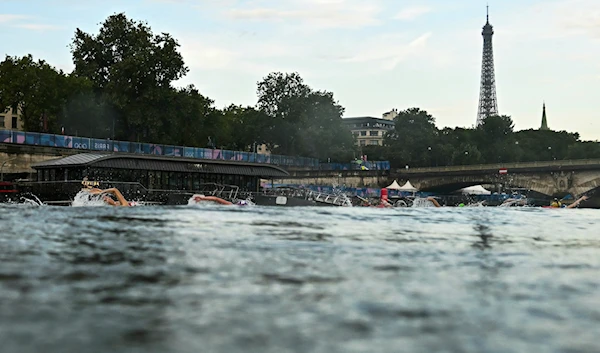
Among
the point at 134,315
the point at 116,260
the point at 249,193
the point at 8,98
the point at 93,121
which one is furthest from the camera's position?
the point at 93,121

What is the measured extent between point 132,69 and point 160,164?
25716 mm

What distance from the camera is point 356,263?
8.55 m

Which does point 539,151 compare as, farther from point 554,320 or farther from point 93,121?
point 554,320

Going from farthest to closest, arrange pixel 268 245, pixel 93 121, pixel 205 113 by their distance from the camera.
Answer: pixel 205 113
pixel 93 121
pixel 268 245

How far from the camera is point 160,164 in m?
51.8

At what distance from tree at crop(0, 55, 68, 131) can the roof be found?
824 inches

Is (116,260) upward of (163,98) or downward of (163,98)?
downward

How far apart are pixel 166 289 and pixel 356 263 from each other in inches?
116

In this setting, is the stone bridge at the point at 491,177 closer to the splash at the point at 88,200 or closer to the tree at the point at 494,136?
the tree at the point at 494,136

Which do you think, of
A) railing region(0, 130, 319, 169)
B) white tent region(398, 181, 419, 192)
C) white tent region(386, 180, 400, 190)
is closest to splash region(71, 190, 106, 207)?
railing region(0, 130, 319, 169)

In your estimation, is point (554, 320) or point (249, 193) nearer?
point (554, 320)

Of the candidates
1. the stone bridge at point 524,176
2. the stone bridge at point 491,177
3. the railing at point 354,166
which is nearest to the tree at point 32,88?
the stone bridge at point 491,177

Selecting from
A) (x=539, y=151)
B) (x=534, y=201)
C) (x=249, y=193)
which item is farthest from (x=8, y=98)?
(x=539, y=151)

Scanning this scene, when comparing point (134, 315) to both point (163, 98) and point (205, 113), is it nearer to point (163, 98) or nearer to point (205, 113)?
point (163, 98)
